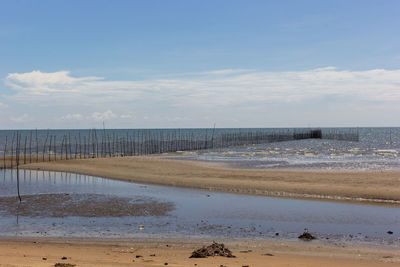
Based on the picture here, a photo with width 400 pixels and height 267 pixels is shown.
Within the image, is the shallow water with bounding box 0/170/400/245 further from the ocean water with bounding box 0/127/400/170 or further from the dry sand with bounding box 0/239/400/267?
the ocean water with bounding box 0/127/400/170

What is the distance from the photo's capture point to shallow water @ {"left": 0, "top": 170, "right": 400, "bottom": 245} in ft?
32.1

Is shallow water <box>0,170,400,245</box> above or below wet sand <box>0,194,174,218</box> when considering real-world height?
above

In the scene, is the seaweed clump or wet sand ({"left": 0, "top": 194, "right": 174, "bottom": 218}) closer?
the seaweed clump

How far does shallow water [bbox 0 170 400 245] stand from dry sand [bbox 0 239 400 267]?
2.56ft

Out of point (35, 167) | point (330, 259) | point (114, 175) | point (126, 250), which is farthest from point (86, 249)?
point (35, 167)

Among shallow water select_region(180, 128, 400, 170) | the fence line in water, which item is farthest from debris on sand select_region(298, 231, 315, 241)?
shallow water select_region(180, 128, 400, 170)

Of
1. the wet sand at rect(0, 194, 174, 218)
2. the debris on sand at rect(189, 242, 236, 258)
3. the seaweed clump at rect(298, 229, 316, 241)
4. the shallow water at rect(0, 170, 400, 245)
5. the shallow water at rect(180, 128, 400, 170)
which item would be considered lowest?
the wet sand at rect(0, 194, 174, 218)

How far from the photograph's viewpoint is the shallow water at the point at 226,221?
9789 millimetres

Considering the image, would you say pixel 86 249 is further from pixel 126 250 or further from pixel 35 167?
pixel 35 167

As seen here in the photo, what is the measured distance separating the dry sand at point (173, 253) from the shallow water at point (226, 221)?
781 mm

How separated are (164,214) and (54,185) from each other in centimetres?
932

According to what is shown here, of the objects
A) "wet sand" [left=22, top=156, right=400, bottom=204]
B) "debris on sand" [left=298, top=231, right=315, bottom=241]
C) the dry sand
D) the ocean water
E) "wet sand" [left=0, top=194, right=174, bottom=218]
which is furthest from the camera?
the ocean water

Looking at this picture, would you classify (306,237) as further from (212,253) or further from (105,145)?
(105,145)

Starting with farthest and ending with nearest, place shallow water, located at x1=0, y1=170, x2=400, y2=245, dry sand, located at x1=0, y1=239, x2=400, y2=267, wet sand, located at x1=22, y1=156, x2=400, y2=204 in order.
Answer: wet sand, located at x1=22, y1=156, x2=400, y2=204 → shallow water, located at x1=0, y1=170, x2=400, y2=245 → dry sand, located at x1=0, y1=239, x2=400, y2=267
